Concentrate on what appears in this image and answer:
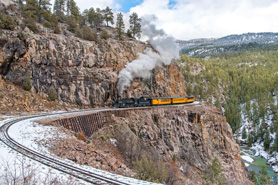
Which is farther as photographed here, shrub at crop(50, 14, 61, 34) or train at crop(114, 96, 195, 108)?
shrub at crop(50, 14, 61, 34)

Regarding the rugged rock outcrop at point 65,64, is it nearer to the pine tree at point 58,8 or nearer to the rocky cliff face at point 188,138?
the rocky cliff face at point 188,138

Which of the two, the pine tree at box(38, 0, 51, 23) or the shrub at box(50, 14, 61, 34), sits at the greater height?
the pine tree at box(38, 0, 51, 23)

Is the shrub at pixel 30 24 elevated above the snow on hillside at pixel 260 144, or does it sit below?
above

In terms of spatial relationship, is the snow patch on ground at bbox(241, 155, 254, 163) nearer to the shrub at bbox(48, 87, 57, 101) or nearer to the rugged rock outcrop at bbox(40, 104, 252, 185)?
the rugged rock outcrop at bbox(40, 104, 252, 185)

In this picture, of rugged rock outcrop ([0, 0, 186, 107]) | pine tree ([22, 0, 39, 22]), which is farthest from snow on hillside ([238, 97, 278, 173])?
pine tree ([22, 0, 39, 22])

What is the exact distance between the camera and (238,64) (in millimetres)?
151750

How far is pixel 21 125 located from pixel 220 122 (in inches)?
1148

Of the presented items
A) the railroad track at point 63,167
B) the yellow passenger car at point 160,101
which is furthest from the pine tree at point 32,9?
the railroad track at point 63,167

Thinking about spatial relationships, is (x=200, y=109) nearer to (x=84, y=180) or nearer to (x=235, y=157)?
(x=235, y=157)

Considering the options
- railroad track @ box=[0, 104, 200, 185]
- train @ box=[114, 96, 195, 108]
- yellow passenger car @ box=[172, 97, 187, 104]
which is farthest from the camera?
yellow passenger car @ box=[172, 97, 187, 104]

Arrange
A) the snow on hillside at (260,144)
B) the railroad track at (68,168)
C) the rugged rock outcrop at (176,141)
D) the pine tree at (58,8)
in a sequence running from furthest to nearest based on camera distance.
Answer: the snow on hillside at (260,144), the pine tree at (58,8), the rugged rock outcrop at (176,141), the railroad track at (68,168)

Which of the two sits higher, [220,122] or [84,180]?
[84,180]

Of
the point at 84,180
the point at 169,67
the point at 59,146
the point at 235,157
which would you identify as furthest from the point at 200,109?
the point at 84,180

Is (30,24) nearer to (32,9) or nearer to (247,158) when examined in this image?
(32,9)
